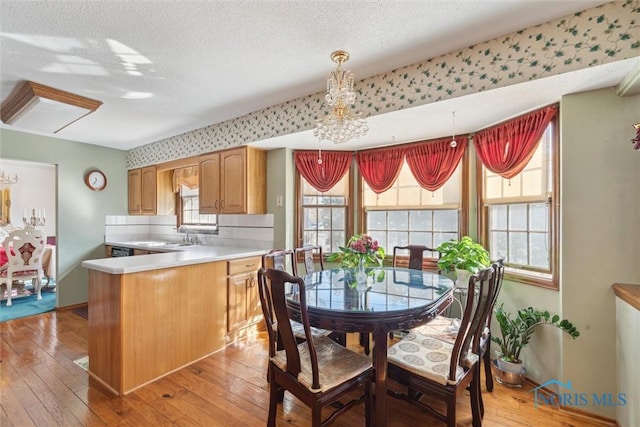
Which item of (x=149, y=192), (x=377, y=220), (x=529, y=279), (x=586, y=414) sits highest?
(x=149, y=192)

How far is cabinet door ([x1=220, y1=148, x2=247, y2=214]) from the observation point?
10.8 feet

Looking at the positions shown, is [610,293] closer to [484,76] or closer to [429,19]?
[484,76]

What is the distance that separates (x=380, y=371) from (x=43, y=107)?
3.48 meters

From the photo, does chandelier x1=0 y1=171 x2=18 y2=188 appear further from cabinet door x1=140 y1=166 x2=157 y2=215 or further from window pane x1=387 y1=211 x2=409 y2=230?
window pane x1=387 y1=211 x2=409 y2=230

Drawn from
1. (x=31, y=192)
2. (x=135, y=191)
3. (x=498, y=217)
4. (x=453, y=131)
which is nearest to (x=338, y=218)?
(x=453, y=131)

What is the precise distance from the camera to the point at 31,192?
6.85m

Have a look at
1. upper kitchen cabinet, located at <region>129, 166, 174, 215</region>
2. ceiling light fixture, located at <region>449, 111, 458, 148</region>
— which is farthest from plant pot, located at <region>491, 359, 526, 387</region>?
upper kitchen cabinet, located at <region>129, 166, 174, 215</region>

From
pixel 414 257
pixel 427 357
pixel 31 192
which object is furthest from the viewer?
pixel 31 192

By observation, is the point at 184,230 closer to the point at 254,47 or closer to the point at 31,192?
the point at 254,47

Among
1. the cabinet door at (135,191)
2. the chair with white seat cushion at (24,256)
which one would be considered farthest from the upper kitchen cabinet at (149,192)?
the chair with white seat cushion at (24,256)

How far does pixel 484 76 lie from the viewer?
6.22ft

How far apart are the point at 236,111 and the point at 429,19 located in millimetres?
2070

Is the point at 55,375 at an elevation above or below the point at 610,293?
below

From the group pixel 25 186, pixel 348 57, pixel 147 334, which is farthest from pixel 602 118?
pixel 25 186
